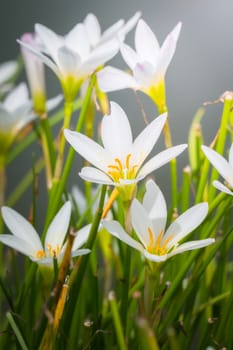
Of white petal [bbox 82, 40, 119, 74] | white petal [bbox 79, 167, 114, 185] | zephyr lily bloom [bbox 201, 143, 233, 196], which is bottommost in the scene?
zephyr lily bloom [bbox 201, 143, 233, 196]

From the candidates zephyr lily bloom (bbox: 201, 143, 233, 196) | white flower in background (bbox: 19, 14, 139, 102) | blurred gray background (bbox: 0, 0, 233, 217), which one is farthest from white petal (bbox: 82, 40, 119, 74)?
blurred gray background (bbox: 0, 0, 233, 217)

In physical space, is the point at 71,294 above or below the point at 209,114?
below

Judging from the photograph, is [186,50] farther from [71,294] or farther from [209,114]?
[71,294]

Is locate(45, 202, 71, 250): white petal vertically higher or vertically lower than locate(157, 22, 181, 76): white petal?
lower

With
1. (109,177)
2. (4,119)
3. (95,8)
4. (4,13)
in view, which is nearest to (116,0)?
(95,8)

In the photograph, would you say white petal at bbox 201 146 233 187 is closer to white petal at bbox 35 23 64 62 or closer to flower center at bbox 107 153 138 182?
flower center at bbox 107 153 138 182

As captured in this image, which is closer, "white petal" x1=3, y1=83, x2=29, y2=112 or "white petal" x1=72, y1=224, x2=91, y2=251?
"white petal" x1=72, y1=224, x2=91, y2=251

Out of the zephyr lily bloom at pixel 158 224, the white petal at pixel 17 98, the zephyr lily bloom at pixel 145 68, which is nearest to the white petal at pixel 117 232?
the zephyr lily bloom at pixel 158 224
